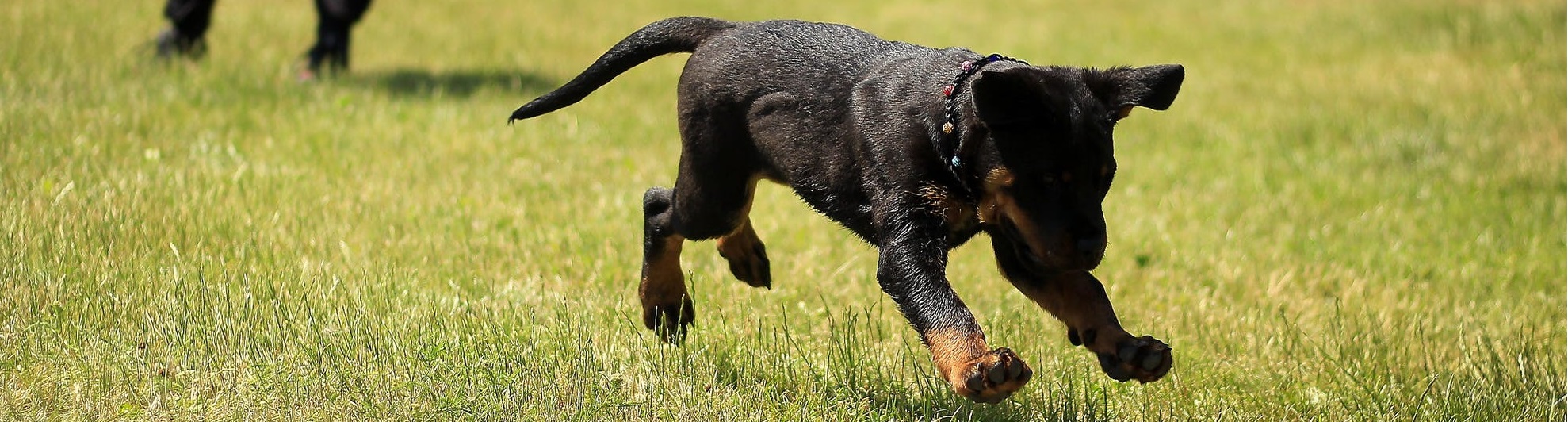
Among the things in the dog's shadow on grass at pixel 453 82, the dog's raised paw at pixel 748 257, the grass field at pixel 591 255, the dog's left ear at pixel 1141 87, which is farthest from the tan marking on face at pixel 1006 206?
the dog's shadow on grass at pixel 453 82

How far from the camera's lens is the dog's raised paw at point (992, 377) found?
11.7 feet

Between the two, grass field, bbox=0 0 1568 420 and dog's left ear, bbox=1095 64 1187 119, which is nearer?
dog's left ear, bbox=1095 64 1187 119

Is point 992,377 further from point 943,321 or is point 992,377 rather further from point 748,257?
point 748,257

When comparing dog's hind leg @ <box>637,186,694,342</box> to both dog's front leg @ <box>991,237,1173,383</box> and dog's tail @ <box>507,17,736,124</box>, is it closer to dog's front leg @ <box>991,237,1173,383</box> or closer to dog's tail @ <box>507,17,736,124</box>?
dog's tail @ <box>507,17,736,124</box>

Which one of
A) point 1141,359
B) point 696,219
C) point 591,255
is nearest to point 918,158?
point 1141,359

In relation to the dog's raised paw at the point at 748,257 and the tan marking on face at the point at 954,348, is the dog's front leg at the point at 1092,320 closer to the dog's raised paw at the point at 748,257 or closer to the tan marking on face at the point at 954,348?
the tan marking on face at the point at 954,348

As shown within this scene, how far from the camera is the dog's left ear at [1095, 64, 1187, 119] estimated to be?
13.1ft

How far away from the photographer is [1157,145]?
9984mm

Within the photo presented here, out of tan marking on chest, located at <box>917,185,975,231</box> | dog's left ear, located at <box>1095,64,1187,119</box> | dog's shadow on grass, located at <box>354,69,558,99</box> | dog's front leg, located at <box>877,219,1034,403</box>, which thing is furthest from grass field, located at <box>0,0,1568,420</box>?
→ dog's left ear, located at <box>1095,64,1187,119</box>

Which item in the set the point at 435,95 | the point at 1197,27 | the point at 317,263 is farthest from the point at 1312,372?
the point at 1197,27

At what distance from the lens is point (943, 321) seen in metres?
3.79

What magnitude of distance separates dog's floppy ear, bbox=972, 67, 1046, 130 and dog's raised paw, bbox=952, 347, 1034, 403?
0.56 metres

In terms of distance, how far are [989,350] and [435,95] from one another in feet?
21.7

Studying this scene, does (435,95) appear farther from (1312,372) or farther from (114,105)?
(1312,372)
